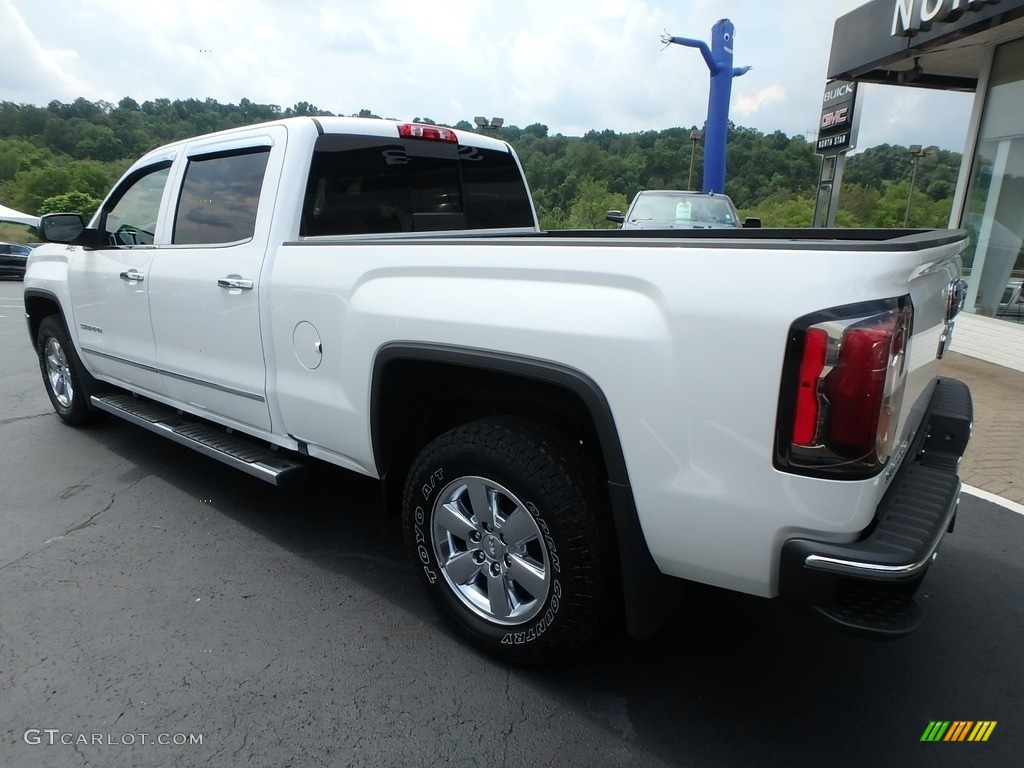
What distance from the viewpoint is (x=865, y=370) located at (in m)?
1.64

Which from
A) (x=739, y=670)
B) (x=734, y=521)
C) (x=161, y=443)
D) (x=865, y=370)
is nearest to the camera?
(x=865, y=370)

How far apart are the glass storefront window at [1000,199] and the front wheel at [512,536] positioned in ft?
28.2

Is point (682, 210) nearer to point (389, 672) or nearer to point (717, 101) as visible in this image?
point (389, 672)

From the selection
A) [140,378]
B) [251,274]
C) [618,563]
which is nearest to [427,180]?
[251,274]

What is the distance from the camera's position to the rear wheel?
4.89 metres

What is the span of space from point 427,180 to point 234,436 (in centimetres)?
176

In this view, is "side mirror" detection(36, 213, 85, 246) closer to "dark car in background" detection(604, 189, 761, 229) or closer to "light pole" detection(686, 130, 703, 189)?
"dark car in background" detection(604, 189, 761, 229)

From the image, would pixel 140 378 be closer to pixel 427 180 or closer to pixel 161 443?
pixel 161 443

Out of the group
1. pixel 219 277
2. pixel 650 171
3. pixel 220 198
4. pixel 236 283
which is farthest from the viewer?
pixel 650 171

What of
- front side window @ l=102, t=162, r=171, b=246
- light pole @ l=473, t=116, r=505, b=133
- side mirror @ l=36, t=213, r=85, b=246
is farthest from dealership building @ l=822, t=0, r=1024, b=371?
side mirror @ l=36, t=213, r=85, b=246

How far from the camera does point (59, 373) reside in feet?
17.5

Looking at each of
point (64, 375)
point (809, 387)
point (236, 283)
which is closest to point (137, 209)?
point (236, 283)

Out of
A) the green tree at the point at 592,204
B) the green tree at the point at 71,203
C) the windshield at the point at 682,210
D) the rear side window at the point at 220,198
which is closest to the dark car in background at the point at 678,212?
the windshield at the point at 682,210

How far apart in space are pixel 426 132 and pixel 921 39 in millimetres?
7564
